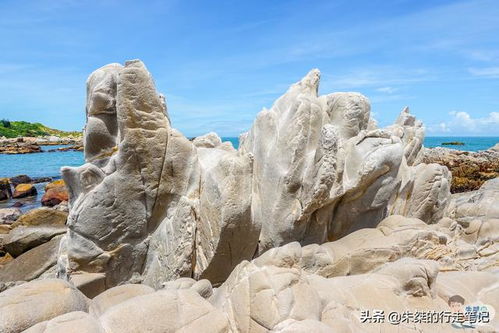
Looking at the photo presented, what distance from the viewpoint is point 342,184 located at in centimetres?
509

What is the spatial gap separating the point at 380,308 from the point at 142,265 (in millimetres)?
2825

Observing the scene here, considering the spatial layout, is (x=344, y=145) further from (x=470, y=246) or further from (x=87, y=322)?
(x=87, y=322)

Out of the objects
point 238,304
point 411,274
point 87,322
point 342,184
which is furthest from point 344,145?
point 87,322

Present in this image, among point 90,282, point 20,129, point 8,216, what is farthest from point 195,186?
point 20,129

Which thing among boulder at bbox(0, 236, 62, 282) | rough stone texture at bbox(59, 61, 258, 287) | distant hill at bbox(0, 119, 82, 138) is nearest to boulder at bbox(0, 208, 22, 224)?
boulder at bbox(0, 236, 62, 282)

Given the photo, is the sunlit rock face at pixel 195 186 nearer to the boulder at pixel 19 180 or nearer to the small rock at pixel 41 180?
the boulder at pixel 19 180

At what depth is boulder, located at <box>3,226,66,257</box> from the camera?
383 inches

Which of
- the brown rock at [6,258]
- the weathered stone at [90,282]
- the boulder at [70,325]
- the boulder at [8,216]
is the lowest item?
the brown rock at [6,258]

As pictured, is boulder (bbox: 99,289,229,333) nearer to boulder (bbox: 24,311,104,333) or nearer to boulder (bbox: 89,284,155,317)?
boulder (bbox: 24,311,104,333)

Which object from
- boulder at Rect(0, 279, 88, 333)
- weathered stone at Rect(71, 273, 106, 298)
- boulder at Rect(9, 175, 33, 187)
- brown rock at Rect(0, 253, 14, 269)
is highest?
boulder at Rect(0, 279, 88, 333)

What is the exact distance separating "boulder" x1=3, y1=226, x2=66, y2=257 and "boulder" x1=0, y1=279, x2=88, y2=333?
7596 millimetres

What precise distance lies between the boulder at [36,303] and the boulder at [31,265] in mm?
5165

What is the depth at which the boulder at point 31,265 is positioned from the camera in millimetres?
7582

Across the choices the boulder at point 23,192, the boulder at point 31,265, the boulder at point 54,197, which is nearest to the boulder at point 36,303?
the boulder at point 31,265
